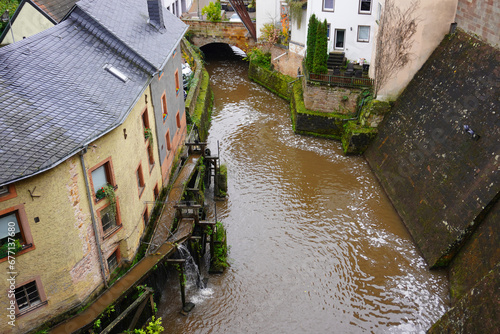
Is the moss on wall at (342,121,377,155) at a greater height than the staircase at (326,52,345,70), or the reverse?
the staircase at (326,52,345,70)

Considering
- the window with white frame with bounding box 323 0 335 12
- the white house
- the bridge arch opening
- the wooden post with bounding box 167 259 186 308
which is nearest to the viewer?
the wooden post with bounding box 167 259 186 308

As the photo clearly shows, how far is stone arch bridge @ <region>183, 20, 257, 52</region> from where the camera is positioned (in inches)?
1690

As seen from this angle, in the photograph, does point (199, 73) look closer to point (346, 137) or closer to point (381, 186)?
point (346, 137)

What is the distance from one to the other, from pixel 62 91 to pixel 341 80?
751 inches

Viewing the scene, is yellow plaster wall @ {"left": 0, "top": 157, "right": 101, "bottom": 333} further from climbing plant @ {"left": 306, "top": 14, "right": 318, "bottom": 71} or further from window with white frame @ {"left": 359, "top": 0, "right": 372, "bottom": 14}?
window with white frame @ {"left": 359, "top": 0, "right": 372, "bottom": 14}

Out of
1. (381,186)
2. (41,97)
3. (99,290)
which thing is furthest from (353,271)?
(41,97)

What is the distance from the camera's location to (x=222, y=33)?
43.5 meters

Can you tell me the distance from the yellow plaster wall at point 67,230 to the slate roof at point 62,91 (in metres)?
0.54

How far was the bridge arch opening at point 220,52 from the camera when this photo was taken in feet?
158

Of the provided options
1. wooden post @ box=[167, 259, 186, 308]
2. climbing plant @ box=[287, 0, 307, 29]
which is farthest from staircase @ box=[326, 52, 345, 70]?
wooden post @ box=[167, 259, 186, 308]

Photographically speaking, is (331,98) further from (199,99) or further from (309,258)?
(309,258)

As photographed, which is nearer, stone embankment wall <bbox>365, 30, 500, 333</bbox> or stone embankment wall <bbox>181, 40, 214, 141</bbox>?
stone embankment wall <bbox>365, 30, 500, 333</bbox>

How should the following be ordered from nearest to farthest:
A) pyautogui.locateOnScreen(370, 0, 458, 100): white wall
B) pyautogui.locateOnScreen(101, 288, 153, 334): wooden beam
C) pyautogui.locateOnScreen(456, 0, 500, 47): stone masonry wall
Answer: pyautogui.locateOnScreen(101, 288, 153, 334): wooden beam < pyautogui.locateOnScreen(456, 0, 500, 47): stone masonry wall < pyautogui.locateOnScreen(370, 0, 458, 100): white wall

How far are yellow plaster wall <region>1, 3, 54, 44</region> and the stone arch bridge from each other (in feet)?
73.8
